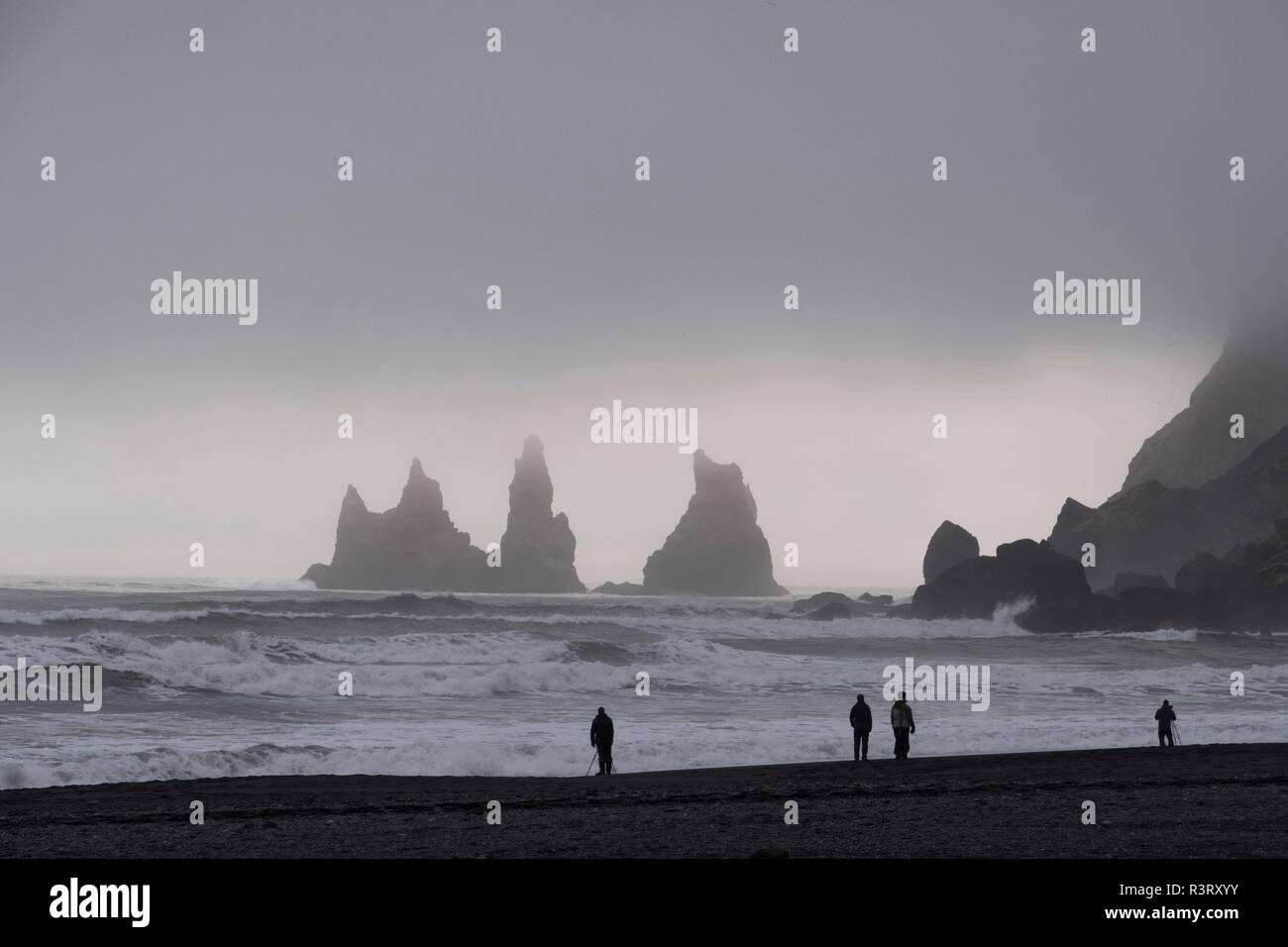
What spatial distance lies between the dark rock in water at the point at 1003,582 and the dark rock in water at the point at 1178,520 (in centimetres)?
2802

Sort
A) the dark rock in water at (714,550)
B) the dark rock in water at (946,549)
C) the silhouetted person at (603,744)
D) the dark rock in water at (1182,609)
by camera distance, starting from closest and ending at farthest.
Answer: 1. the silhouetted person at (603,744)
2. the dark rock in water at (1182,609)
3. the dark rock in water at (946,549)
4. the dark rock in water at (714,550)

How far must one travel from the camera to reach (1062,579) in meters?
81.9

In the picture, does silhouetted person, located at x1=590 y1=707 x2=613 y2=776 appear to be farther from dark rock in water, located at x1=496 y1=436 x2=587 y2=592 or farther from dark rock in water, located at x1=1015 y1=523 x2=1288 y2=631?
dark rock in water, located at x1=496 y1=436 x2=587 y2=592

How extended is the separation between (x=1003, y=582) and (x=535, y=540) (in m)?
60.8

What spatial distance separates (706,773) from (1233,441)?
421 feet

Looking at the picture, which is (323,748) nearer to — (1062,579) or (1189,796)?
(1189,796)

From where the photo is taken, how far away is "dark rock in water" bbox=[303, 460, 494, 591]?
402 feet

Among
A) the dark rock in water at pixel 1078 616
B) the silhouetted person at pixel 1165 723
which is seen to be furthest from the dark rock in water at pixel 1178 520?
the silhouetted person at pixel 1165 723

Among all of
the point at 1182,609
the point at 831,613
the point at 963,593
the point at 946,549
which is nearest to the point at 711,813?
the point at 1182,609

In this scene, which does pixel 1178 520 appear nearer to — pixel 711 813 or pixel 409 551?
pixel 409 551

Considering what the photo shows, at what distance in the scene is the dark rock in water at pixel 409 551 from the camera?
402ft

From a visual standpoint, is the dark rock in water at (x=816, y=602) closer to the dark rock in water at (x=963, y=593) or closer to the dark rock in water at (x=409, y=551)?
the dark rock in water at (x=963, y=593)
